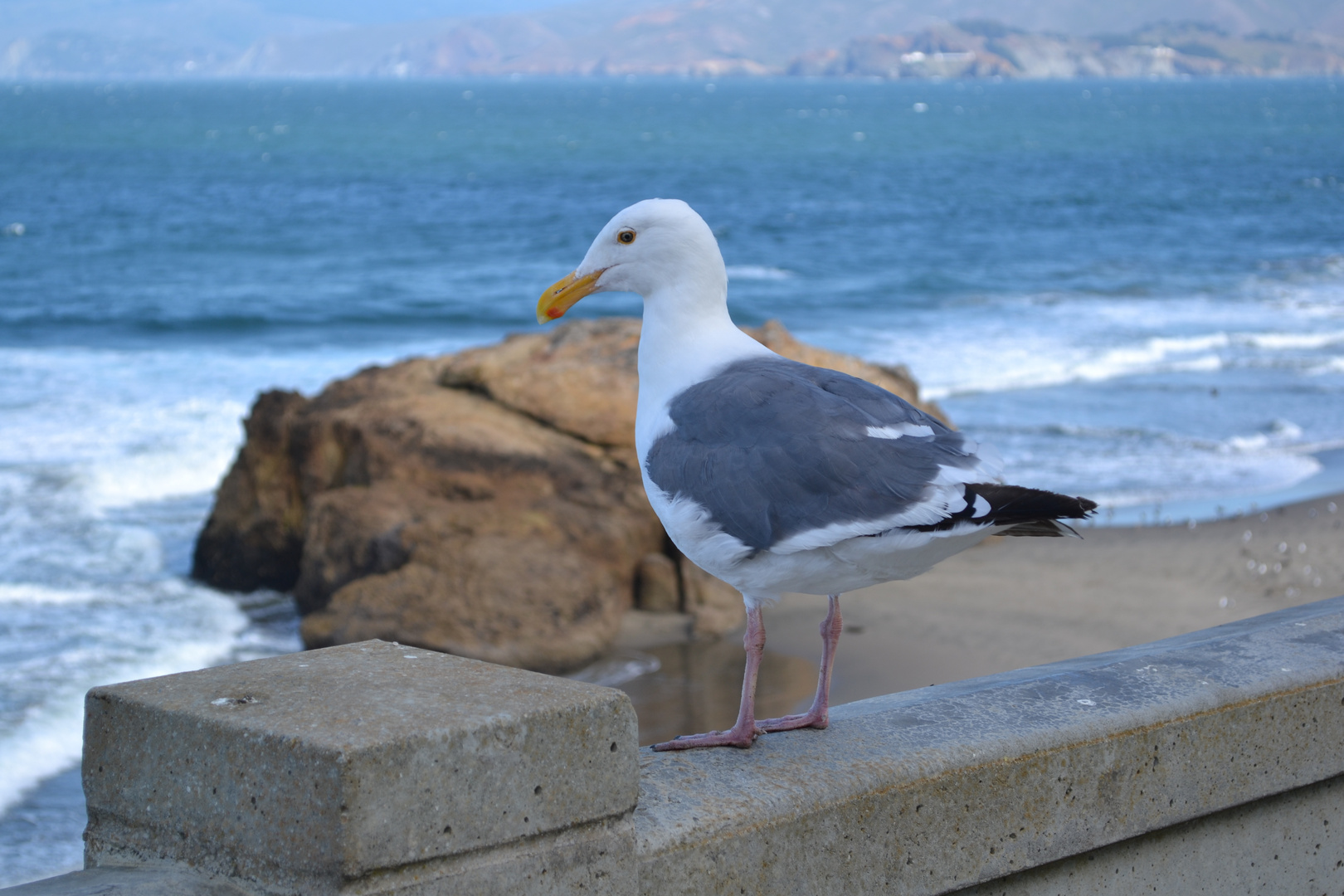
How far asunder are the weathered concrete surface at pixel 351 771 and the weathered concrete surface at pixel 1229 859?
2.76ft

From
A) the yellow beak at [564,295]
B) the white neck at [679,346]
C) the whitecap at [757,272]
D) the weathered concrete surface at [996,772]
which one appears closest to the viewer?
the weathered concrete surface at [996,772]

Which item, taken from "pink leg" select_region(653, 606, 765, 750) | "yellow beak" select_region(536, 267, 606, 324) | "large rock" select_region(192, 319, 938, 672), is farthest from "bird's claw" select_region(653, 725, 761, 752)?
"large rock" select_region(192, 319, 938, 672)

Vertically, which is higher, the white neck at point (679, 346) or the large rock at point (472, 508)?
the white neck at point (679, 346)

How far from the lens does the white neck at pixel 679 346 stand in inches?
115

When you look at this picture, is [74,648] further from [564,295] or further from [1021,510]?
[1021,510]

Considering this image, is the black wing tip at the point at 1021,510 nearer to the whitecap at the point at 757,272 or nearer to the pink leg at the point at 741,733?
the pink leg at the point at 741,733

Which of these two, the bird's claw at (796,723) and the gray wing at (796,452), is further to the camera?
the bird's claw at (796,723)

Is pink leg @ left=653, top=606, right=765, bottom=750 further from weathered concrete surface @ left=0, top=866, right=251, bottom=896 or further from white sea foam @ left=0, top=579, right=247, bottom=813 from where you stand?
white sea foam @ left=0, top=579, right=247, bottom=813

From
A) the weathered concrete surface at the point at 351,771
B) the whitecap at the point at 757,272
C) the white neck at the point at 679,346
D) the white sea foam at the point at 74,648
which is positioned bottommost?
the white sea foam at the point at 74,648

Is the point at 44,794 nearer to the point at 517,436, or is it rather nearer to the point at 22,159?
the point at 517,436

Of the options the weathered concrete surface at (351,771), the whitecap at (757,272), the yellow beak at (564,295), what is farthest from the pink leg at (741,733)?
the whitecap at (757,272)

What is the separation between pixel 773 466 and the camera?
2557 mm

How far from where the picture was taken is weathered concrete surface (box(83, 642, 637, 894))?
164 centimetres

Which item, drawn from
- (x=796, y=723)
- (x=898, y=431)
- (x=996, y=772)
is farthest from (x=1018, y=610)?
(x=996, y=772)
